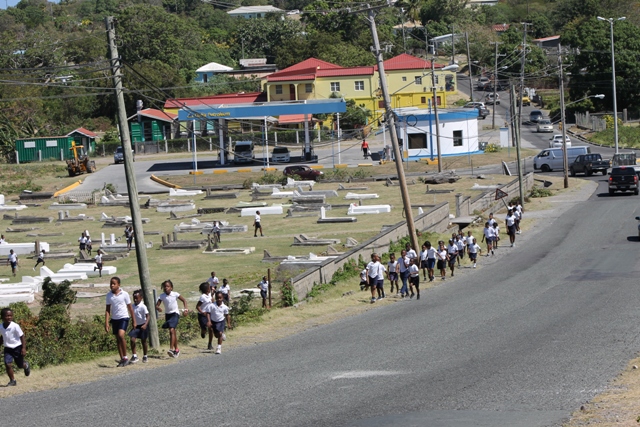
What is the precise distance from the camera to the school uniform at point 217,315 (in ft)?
57.7

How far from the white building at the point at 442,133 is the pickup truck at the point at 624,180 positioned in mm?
24432

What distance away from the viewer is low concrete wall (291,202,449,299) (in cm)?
2634

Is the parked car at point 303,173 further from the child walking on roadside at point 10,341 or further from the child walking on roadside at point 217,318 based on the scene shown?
the child walking on roadside at point 10,341

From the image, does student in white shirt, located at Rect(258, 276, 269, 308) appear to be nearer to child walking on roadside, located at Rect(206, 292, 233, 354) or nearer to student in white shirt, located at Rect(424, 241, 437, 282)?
student in white shirt, located at Rect(424, 241, 437, 282)

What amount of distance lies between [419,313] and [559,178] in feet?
129

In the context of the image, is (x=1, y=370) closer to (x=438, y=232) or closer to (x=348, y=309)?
(x=348, y=309)

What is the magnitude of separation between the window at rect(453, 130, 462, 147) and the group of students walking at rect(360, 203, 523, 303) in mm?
37803

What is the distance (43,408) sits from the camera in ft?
46.0

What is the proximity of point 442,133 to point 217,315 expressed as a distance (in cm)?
5827

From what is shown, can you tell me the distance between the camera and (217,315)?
17609mm

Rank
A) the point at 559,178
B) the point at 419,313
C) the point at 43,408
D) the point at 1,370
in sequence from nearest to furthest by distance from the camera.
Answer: the point at 43,408 → the point at 1,370 → the point at 419,313 → the point at 559,178

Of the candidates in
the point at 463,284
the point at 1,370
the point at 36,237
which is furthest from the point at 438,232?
the point at 1,370

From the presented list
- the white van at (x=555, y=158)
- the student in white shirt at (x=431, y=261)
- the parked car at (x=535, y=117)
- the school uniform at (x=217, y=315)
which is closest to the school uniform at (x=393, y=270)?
the student in white shirt at (x=431, y=261)

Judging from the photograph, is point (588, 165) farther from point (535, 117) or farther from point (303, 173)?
point (535, 117)
